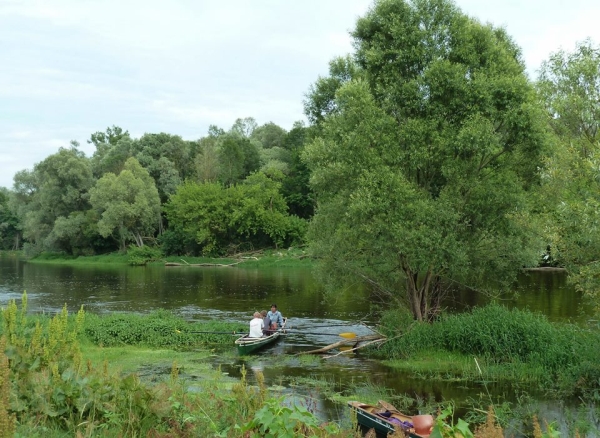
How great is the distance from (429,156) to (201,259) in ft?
161

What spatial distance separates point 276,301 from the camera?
1342 inches

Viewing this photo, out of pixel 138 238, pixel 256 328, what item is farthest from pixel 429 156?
pixel 138 238

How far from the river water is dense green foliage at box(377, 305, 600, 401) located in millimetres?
1168

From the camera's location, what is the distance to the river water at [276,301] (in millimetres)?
16953

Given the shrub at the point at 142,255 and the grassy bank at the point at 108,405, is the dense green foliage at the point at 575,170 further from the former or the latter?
the shrub at the point at 142,255

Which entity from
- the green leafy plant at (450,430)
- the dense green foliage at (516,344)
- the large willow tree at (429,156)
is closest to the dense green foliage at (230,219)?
the large willow tree at (429,156)

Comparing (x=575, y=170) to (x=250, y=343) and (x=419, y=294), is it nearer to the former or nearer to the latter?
(x=419, y=294)

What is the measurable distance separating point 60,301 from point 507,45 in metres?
27.9

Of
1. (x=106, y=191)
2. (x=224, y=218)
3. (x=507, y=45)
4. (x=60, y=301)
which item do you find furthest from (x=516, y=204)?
(x=106, y=191)

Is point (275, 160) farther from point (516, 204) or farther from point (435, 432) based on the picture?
point (435, 432)

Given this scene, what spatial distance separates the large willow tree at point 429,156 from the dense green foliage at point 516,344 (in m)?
1.80

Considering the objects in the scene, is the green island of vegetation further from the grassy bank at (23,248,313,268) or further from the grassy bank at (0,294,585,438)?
the grassy bank at (23,248,313,268)

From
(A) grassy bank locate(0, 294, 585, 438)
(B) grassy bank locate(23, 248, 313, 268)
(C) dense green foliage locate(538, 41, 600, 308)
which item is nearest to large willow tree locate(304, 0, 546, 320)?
(C) dense green foliage locate(538, 41, 600, 308)

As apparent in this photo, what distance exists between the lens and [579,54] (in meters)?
23.5
